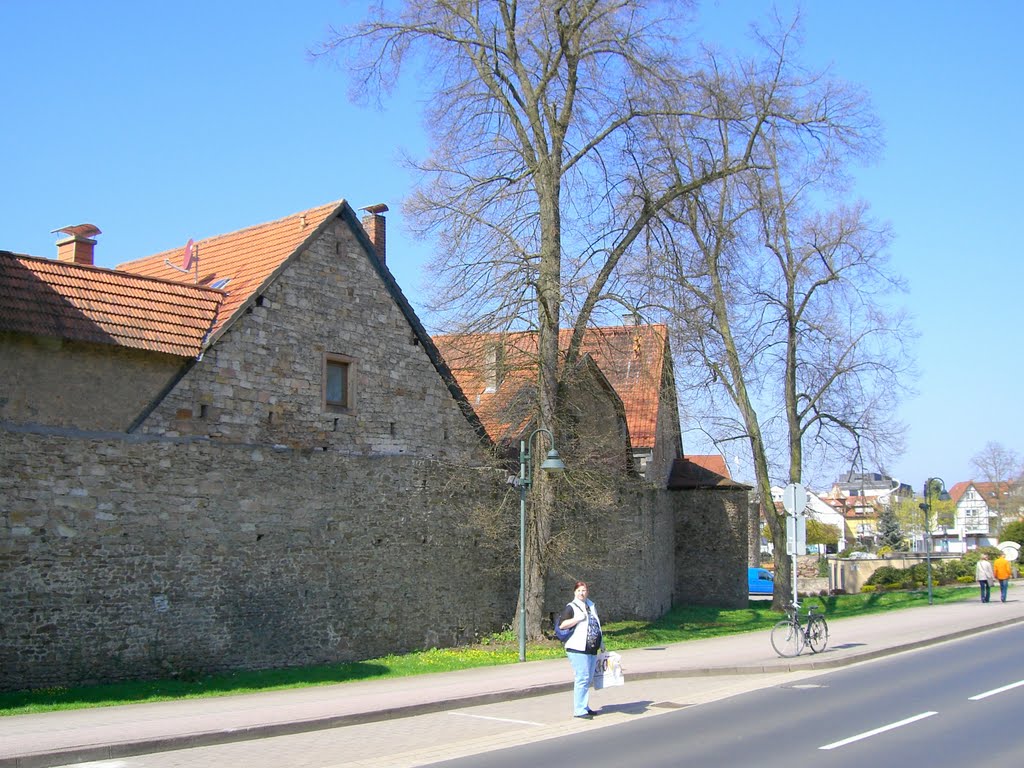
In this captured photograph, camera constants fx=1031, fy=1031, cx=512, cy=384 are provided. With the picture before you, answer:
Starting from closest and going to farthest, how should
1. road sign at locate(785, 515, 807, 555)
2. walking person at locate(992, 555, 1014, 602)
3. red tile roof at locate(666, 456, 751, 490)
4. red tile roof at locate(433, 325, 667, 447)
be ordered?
road sign at locate(785, 515, 807, 555), red tile roof at locate(433, 325, 667, 447), walking person at locate(992, 555, 1014, 602), red tile roof at locate(666, 456, 751, 490)

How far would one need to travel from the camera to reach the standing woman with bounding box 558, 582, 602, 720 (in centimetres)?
1307

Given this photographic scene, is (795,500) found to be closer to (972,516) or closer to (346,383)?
(346,383)

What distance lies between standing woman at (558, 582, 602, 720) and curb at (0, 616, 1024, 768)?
7.34 ft

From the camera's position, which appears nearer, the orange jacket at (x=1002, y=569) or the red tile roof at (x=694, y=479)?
the orange jacket at (x=1002, y=569)

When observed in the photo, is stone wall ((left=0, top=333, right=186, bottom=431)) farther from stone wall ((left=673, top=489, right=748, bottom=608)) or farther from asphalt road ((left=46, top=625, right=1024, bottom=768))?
stone wall ((left=673, top=489, right=748, bottom=608))

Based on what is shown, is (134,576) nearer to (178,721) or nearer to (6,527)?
(6,527)

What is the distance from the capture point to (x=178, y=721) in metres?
12.7

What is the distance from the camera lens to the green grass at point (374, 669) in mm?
15500

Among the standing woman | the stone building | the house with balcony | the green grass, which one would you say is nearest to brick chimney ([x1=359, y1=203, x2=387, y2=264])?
the stone building

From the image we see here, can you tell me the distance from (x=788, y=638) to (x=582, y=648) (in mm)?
7686

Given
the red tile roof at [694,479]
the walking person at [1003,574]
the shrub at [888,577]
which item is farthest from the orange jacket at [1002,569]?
the red tile roof at [694,479]

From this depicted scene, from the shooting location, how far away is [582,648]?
13070 millimetres

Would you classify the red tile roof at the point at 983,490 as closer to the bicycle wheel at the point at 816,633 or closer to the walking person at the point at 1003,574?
the walking person at the point at 1003,574

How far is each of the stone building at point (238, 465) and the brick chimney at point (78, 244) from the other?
5 centimetres
